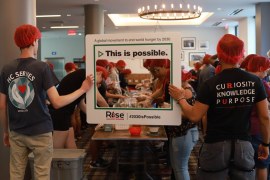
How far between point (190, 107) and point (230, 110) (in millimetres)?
247

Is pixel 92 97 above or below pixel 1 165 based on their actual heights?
above

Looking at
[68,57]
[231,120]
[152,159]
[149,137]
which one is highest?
[68,57]

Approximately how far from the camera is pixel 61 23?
1384 centimetres

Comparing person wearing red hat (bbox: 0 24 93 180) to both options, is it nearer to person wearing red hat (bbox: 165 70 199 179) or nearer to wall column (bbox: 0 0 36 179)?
person wearing red hat (bbox: 165 70 199 179)

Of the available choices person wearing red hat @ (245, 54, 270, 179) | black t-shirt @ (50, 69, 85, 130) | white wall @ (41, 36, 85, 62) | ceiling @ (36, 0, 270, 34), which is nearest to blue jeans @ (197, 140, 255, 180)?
person wearing red hat @ (245, 54, 270, 179)

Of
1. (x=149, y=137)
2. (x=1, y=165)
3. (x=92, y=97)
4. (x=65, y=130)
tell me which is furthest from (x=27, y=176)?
(x=92, y=97)

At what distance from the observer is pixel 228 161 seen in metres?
2.19

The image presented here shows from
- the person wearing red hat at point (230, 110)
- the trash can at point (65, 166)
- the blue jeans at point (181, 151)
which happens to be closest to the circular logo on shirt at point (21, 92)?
the trash can at point (65, 166)

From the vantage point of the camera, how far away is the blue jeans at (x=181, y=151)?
3031 millimetres

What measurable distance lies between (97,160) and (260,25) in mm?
6476

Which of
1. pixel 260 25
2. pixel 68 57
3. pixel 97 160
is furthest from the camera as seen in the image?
pixel 68 57

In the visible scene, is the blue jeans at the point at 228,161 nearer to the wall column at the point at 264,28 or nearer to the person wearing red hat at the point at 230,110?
the person wearing red hat at the point at 230,110

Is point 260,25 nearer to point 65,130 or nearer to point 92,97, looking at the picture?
point 65,130

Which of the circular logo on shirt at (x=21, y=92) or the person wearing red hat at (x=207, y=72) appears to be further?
the person wearing red hat at (x=207, y=72)
